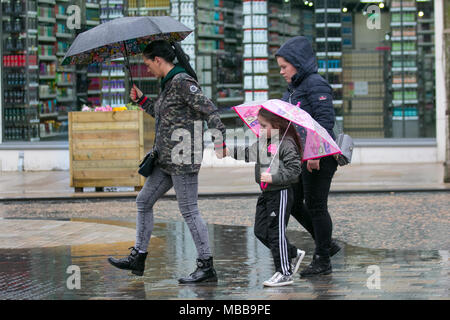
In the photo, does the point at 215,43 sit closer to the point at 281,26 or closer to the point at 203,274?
the point at 281,26

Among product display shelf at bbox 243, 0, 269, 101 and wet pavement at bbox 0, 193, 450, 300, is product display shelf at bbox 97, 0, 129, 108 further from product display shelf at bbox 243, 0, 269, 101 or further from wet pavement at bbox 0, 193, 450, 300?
wet pavement at bbox 0, 193, 450, 300

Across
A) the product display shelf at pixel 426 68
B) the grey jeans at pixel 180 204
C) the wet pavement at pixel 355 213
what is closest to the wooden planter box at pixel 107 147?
the wet pavement at pixel 355 213

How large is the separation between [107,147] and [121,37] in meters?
7.45

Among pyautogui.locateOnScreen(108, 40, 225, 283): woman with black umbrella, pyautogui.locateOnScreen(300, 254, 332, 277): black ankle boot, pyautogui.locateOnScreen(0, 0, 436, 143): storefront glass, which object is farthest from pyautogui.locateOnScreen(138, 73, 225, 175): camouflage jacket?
pyautogui.locateOnScreen(0, 0, 436, 143): storefront glass

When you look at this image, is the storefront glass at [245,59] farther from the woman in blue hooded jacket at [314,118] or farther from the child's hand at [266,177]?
the child's hand at [266,177]

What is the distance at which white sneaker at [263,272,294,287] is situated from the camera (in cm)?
659

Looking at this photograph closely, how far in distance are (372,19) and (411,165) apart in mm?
2975

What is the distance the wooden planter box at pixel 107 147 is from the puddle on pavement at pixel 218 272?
16.7ft

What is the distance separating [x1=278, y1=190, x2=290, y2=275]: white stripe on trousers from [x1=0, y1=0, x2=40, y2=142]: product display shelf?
12.9 metres

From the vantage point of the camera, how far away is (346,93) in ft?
61.5

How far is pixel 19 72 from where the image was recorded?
62.1ft

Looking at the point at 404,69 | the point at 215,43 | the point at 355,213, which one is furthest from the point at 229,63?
the point at 355,213

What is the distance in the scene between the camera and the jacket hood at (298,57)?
723 centimetres
